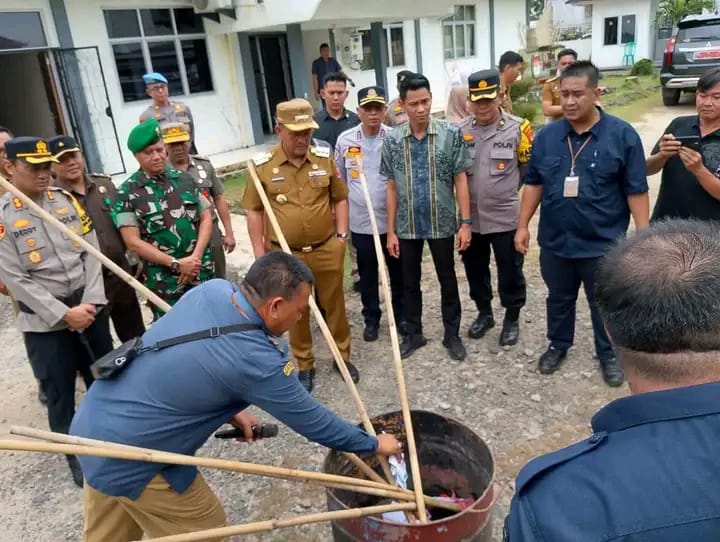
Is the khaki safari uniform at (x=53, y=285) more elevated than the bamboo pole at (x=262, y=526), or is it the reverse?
the khaki safari uniform at (x=53, y=285)

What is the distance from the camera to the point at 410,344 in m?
4.11

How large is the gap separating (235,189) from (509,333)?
5.60 metres

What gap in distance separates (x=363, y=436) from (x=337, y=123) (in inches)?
130

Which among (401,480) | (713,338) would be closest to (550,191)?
(401,480)

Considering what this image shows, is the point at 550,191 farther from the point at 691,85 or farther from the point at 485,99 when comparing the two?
the point at 691,85

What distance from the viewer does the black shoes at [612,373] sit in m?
3.50

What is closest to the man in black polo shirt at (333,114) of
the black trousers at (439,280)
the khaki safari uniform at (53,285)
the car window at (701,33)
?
the black trousers at (439,280)

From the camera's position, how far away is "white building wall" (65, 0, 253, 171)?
8398mm

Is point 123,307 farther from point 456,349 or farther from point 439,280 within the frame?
point 456,349

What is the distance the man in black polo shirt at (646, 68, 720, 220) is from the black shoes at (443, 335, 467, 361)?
1515 millimetres

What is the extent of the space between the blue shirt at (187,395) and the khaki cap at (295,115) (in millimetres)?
1592

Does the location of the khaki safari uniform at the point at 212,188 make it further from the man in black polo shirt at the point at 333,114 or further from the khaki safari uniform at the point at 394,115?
the khaki safari uniform at the point at 394,115

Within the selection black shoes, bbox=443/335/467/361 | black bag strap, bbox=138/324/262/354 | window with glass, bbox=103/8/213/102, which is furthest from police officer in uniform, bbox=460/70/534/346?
window with glass, bbox=103/8/213/102

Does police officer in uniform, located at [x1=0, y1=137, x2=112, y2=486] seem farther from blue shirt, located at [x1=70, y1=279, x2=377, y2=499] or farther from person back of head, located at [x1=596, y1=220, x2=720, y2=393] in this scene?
person back of head, located at [x1=596, y1=220, x2=720, y2=393]
